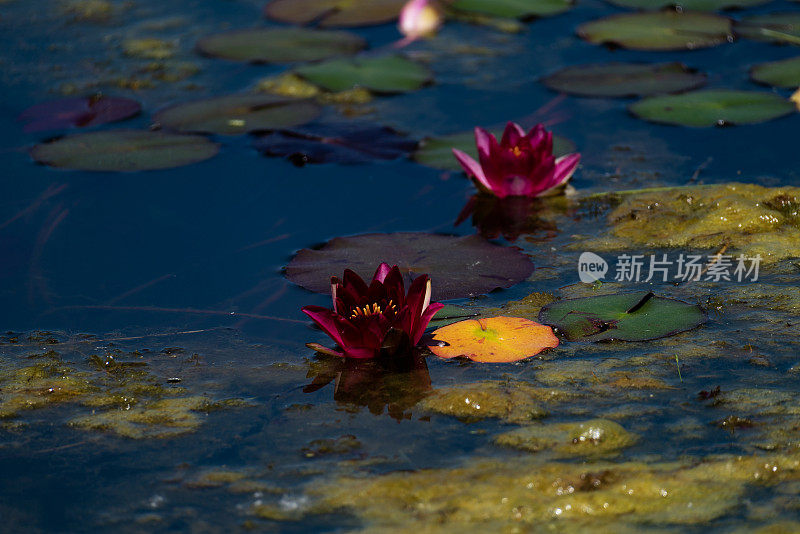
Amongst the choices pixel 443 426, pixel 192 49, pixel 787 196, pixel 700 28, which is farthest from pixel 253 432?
pixel 700 28

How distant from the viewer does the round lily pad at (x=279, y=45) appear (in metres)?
4.31

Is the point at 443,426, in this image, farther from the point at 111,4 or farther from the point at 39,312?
the point at 111,4

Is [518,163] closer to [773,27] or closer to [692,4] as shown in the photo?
[773,27]

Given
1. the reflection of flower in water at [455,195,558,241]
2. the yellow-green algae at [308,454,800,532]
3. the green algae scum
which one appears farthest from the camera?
the reflection of flower in water at [455,195,558,241]

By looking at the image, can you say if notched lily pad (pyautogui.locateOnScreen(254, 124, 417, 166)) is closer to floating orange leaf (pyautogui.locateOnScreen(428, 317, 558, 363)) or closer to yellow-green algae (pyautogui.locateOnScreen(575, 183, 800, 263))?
yellow-green algae (pyautogui.locateOnScreen(575, 183, 800, 263))

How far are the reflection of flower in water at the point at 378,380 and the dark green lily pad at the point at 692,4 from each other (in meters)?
3.20

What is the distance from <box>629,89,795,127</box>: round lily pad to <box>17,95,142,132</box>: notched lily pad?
2115 millimetres

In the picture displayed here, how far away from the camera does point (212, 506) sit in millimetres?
1633

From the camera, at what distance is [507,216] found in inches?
120

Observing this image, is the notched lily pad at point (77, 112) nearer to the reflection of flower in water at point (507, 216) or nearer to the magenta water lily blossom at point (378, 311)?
the reflection of flower in water at point (507, 216)

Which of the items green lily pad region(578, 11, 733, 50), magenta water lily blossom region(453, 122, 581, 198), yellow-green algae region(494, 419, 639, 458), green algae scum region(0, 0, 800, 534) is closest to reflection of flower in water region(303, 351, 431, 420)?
green algae scum region(0, 0, 800, 534)

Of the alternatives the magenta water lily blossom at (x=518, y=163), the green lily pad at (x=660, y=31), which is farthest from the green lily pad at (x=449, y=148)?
the green lily pad at (x=660, y=31)

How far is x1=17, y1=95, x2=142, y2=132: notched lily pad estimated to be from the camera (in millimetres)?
3641

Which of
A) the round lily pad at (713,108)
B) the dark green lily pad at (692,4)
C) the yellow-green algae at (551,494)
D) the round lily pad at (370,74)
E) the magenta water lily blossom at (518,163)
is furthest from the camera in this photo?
the dark green lily pad at (692,4)
